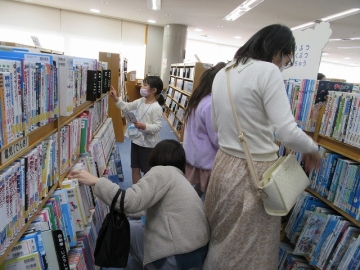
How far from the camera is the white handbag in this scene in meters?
1.19

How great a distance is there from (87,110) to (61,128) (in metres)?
0.65

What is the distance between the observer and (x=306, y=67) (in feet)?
7.02

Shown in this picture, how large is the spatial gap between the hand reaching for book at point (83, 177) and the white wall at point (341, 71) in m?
18.3

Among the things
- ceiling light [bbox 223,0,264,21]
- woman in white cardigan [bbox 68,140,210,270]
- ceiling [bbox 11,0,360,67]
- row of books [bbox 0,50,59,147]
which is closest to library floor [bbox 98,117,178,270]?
woman in white cardigan [bbox 68,140,210,270]

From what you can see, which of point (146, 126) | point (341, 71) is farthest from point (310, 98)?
point (341, 71)

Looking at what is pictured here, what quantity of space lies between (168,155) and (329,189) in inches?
40.6

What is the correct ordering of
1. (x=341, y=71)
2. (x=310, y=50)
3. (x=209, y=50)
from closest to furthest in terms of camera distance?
(x=310, y=50), (x=209, y=50), (x=341, y=71)

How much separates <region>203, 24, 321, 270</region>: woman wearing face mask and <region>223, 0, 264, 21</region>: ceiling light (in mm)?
4741

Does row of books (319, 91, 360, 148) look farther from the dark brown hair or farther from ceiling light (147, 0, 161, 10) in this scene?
ceiling light (147, 0, 161, 10)

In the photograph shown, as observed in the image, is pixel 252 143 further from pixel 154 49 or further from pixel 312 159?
pixel 154 49

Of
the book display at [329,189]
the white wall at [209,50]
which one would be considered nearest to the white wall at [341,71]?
the white wall at [209,50]

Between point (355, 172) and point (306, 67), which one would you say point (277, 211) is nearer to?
point (355, 172)

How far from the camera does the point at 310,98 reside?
178 centimetres

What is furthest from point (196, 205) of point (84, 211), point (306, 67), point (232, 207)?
point (306, 67)
